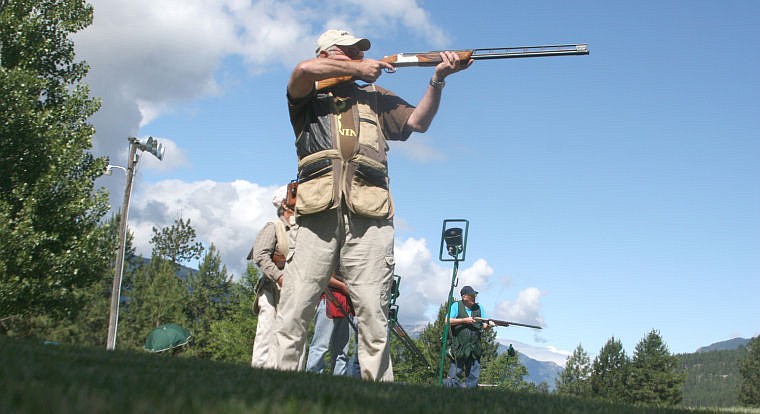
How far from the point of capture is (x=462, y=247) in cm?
1174

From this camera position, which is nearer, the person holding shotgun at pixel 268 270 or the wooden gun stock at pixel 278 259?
the person holding shotgun at pixel 268 270

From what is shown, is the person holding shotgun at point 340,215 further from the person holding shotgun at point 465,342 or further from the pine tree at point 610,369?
the pine tree at point 610,369

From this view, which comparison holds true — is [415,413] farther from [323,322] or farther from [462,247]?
[462,247]

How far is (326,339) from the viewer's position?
7.58 m

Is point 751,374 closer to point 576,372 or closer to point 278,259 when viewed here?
point 576,372

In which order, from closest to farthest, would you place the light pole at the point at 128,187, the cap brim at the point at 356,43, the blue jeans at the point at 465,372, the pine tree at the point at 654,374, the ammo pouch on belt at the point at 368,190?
the ammo pouch on belt at the point at 368,190
the cap brim at the point at 356,43
the blue jeans at the point at 465,372
the light pole at the point at 128,187
the pine tree at the point at 654,374

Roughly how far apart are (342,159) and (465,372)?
7.74 m

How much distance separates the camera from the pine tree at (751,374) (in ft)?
318

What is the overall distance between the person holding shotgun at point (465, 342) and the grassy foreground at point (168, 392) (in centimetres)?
756

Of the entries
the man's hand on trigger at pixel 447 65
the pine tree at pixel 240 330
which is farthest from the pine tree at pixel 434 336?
the man's hand on trigger at pixel 447 65

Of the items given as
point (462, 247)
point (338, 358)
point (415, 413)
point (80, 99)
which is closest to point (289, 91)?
point (415, 413)

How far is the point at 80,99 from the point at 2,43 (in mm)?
2577

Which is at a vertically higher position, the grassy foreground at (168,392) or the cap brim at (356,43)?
the cap brim at (356,43)

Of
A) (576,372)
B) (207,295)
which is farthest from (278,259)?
(576,372)
